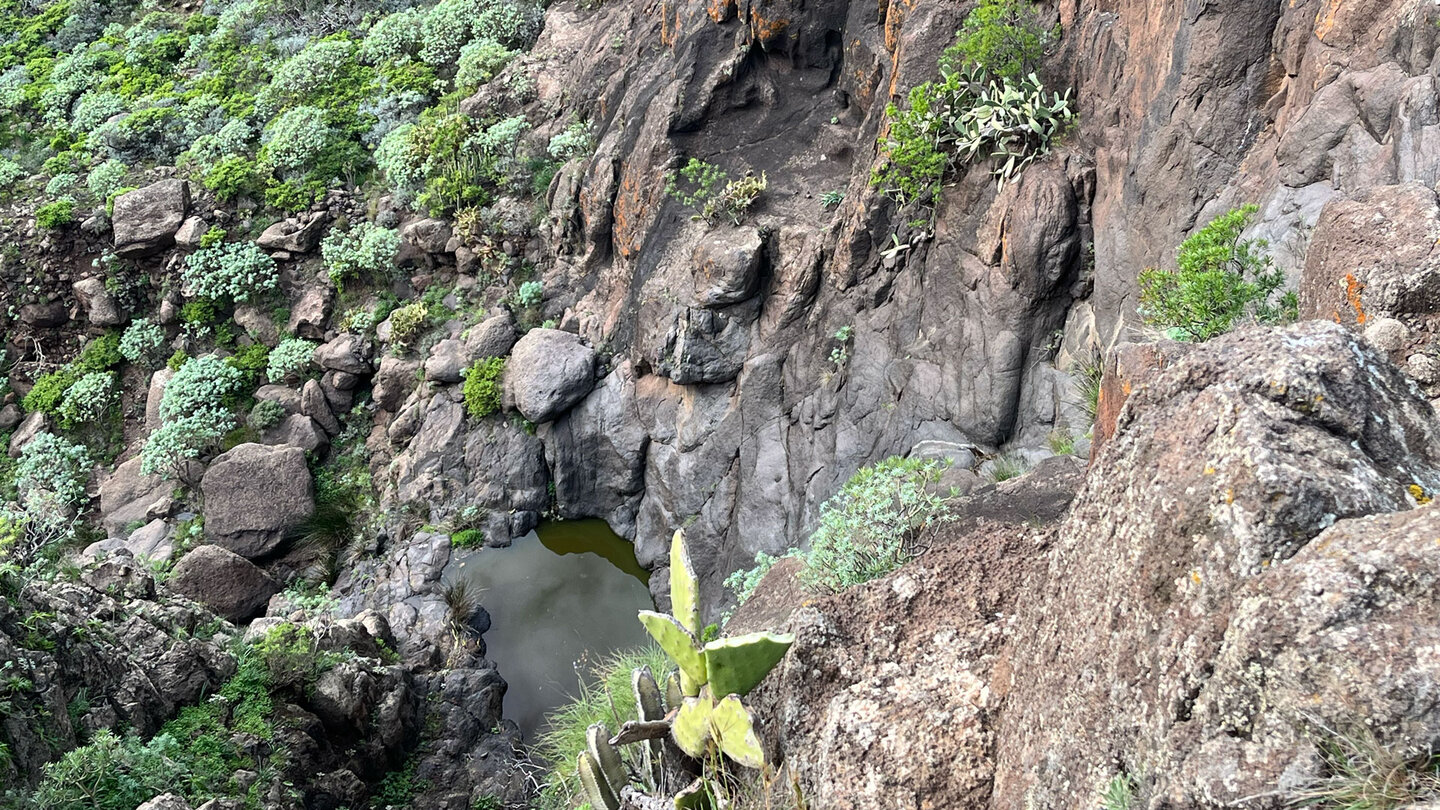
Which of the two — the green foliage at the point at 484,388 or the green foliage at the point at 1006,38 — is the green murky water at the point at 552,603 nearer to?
the green foliage at the point at 484,388

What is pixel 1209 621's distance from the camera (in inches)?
88.0

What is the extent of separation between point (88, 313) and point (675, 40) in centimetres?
1165

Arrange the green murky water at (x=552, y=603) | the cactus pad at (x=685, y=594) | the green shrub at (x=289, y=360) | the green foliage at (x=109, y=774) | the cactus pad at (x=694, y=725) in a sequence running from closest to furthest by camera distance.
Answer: the cactus pad at (x=694, y=725) < the cactus pad at (x=685, y=594) < the green foliage at (x=109, y=774) < the green murky water at (x=552, y=603) < the green shrub at (x=289, y=360)

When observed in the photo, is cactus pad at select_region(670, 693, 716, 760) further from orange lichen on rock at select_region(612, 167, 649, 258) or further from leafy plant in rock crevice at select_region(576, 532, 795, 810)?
orange lichen on rock at select_region(612, 167, 649, 258)

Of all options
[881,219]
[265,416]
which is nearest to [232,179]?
[265,416]

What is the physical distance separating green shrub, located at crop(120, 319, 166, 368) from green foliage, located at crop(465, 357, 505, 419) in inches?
267

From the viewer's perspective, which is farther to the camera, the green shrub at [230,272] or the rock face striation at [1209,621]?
the green shrub at [230,272]

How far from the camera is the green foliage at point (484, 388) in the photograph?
497 inches

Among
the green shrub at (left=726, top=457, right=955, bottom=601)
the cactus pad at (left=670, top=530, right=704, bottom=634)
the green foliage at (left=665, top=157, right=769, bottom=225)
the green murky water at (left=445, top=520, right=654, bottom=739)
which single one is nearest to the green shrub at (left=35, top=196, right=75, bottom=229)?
the green murky water at (left=445, top=520, right=654, bottom=739)

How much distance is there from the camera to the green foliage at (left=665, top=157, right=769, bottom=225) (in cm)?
1114

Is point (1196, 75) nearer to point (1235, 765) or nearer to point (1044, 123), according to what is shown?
point (1044, 123)

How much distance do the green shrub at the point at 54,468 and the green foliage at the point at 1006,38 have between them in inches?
582

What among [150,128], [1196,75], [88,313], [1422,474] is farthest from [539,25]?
[1422,474]

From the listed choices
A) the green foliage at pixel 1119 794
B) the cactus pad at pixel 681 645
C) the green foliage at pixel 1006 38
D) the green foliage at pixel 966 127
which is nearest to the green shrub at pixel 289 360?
the green foliage at pixel 966 127
